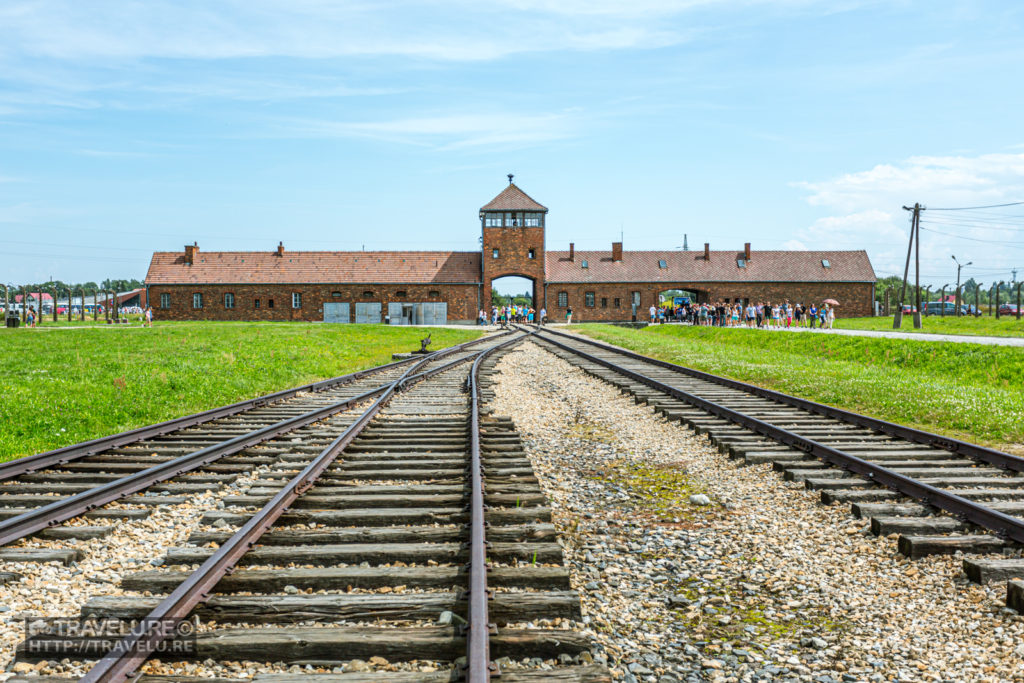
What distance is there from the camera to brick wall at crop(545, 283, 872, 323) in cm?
6356

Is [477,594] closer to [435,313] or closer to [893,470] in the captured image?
[893,470]

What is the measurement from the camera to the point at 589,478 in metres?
6.91

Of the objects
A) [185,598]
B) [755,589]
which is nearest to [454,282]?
[755,589]

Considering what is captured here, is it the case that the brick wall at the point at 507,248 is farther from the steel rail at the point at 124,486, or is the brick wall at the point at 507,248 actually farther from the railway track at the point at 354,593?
the railway track at the point at 354,593

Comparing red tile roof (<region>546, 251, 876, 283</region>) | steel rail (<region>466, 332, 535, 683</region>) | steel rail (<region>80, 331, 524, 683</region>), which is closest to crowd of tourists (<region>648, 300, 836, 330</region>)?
red tile roof (<region>546, 251, 876, 283</region>)

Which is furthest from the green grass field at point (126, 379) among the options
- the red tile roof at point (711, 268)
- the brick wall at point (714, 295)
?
the red tile roof at point (711, 268)

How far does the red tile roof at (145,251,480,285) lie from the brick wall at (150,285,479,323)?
53cm

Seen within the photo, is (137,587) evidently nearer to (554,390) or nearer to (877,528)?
(877,528)

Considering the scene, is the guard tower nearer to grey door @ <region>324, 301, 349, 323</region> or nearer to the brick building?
the brick building

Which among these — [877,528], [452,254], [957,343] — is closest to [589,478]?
[877,528]

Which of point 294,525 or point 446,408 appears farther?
point 446,408

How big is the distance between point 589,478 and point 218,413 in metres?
5.63

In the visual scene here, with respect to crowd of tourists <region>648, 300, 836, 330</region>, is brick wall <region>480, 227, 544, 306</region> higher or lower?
higher

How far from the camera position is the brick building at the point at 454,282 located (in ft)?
198
